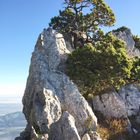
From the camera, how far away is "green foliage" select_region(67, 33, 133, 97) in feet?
126

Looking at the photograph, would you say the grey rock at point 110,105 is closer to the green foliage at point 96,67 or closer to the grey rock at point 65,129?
the green foliage at point 96,67

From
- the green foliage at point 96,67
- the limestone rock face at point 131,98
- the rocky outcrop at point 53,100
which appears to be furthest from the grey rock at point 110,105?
the rocky outcrop at point 53,100

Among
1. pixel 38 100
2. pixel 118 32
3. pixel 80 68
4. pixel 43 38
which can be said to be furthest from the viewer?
pixel 118 32

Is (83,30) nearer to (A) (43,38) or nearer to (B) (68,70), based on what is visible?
(A) (43,38)

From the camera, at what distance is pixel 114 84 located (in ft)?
134

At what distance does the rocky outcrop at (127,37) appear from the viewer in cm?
5840

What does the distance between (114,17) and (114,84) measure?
13319mm

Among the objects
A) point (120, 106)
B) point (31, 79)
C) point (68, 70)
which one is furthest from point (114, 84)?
point (31, 79)

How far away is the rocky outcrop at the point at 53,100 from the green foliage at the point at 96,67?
4.66ft

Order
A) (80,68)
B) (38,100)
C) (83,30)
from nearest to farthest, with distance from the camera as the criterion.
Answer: (38,100)
(80,68)
(83,30)

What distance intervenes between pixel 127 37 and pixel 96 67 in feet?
75.0

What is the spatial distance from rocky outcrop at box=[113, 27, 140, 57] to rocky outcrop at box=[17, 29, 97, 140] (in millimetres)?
17977

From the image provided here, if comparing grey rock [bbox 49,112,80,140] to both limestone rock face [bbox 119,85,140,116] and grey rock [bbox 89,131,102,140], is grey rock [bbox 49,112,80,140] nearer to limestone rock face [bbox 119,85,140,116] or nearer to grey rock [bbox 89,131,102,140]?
grey rock [bbox 89,131,102,140]

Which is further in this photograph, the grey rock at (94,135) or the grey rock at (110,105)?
the grey rock at (110,105)
